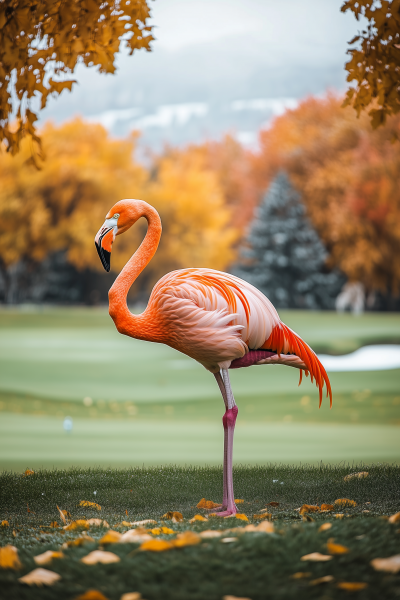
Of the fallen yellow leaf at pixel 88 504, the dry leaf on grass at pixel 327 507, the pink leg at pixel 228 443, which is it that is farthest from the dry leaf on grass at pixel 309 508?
the fallen yellow leaf at pixel 88 504

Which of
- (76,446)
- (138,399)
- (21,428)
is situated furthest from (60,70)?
(138,399)

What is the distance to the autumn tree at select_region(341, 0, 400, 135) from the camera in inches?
181

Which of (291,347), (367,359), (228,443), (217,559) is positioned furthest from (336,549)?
(367,359)

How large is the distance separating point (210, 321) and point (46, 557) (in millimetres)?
1742

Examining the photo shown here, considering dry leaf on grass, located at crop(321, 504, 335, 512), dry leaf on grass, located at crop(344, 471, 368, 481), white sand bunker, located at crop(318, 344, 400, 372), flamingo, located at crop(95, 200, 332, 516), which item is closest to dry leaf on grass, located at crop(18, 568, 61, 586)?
flamingo, located at crop(95, 200, 332, 516)

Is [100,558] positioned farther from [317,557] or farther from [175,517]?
[175,517]

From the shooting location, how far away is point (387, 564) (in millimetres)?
2527

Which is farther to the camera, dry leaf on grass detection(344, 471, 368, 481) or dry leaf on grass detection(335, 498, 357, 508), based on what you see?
dry leaf on grass detection(344, 471, 368, 481)

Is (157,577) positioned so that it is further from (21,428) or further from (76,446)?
(21,428)

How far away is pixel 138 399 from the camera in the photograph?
1005 centimetres

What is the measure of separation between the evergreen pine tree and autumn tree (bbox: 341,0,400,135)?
16.4m

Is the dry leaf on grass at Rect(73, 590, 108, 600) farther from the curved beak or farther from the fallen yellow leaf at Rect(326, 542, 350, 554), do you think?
the curved beak

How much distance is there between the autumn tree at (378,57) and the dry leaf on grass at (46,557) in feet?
12.2

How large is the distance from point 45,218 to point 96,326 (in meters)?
4.26
